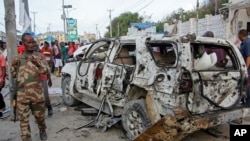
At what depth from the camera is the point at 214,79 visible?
4.76 metres

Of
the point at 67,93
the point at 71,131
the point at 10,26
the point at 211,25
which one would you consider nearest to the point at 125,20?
the point at 211,25

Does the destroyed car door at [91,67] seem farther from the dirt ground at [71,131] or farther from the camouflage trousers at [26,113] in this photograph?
the camouflage trousers at [26,113]

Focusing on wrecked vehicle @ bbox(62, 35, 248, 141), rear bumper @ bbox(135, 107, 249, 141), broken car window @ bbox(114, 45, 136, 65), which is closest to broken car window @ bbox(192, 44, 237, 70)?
wrecked vehicle @ bbox(62, 35, 248, 141)

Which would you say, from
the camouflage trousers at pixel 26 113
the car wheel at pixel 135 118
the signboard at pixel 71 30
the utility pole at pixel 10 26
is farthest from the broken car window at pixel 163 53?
the signboard at pixel 71 30

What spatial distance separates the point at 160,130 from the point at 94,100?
2.58 m

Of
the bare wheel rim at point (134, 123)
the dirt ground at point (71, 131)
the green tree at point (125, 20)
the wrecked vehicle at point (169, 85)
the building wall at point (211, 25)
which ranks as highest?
the green tree at point (125, 20)

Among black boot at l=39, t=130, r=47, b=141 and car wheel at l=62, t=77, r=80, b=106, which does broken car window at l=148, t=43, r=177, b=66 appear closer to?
black boot at l=39, t=130, r=47, b=141

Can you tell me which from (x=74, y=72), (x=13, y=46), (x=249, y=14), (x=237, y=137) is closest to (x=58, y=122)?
(x=74, y=72)

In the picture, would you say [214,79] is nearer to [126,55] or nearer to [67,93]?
[126,55]

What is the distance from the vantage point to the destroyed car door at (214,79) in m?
4.61

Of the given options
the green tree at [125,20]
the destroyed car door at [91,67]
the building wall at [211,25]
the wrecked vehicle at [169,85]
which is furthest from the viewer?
the green tree at [125,20]

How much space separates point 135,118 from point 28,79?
1744 mm

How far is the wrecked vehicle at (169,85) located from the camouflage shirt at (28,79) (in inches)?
51.7

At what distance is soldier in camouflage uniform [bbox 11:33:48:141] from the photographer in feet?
15.8
